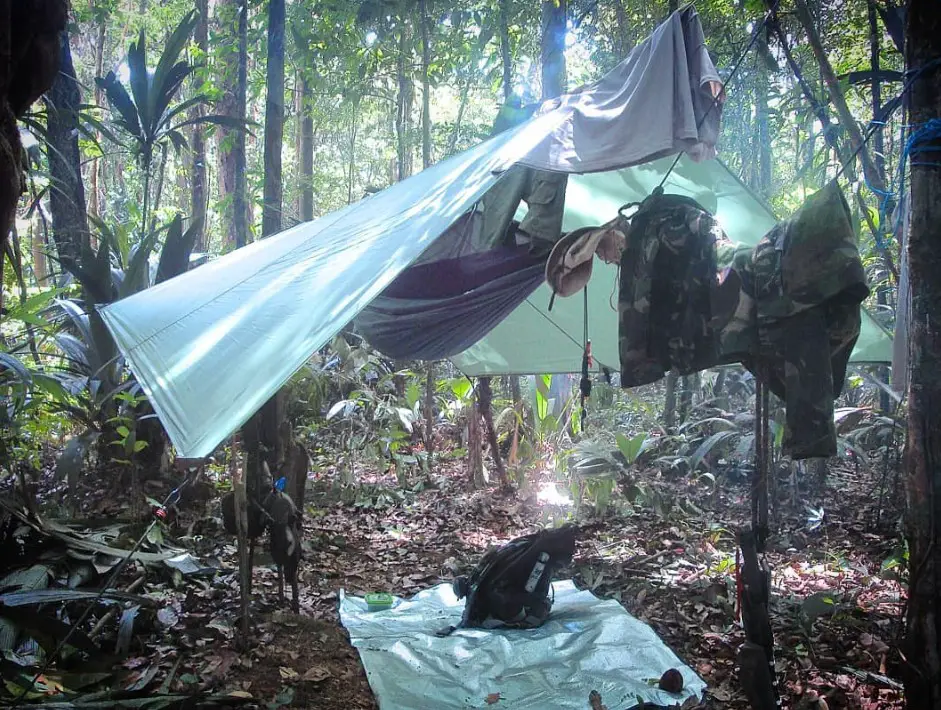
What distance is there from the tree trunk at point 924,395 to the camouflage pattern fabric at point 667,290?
1.71ft

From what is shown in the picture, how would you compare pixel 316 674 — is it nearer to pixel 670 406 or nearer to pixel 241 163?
pixel 670 406

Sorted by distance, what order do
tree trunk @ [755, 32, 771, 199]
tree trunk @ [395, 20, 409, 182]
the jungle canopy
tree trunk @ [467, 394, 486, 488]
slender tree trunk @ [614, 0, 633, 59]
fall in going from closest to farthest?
the jungle canopy < tree trunk @ [467, 394, 486, 488] < slender tree trunk @ [614, 0, 633, 59] < tree trunk @ [395, 20, 409, 182] < tree trunk @ [755, 32, 771, 199]

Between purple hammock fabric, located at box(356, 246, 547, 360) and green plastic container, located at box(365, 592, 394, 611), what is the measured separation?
1147 millimetres

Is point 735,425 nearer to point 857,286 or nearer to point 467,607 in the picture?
point 467,607

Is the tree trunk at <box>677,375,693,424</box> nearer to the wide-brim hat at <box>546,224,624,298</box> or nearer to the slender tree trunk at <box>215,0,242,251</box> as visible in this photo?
the wide-brim hat at <box>546,224,624,298</box>

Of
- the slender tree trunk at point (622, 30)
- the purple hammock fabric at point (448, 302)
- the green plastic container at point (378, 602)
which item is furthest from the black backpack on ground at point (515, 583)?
the slender tree trunk at point (622, 30)

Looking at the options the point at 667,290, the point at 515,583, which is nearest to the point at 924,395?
the point at 667,290

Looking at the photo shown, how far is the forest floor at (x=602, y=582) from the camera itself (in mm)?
2256

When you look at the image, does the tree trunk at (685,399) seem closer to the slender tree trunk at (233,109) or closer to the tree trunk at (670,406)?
the tree trunk at (670,406)

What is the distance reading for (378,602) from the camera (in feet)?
9.93

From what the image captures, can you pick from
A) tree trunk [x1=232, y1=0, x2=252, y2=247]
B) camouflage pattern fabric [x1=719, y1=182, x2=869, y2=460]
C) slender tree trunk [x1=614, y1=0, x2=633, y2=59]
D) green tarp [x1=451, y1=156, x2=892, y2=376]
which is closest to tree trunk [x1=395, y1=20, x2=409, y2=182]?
tree trunk [x1=232, y1=0, x2=252, y2=247]

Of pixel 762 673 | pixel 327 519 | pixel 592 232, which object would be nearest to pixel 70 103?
pixel 327 519

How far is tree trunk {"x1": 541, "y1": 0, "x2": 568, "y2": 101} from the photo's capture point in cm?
480

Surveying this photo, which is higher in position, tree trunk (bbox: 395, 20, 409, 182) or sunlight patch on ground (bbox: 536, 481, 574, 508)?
tree trunk (bbox: 395, 20, 409, 182)
